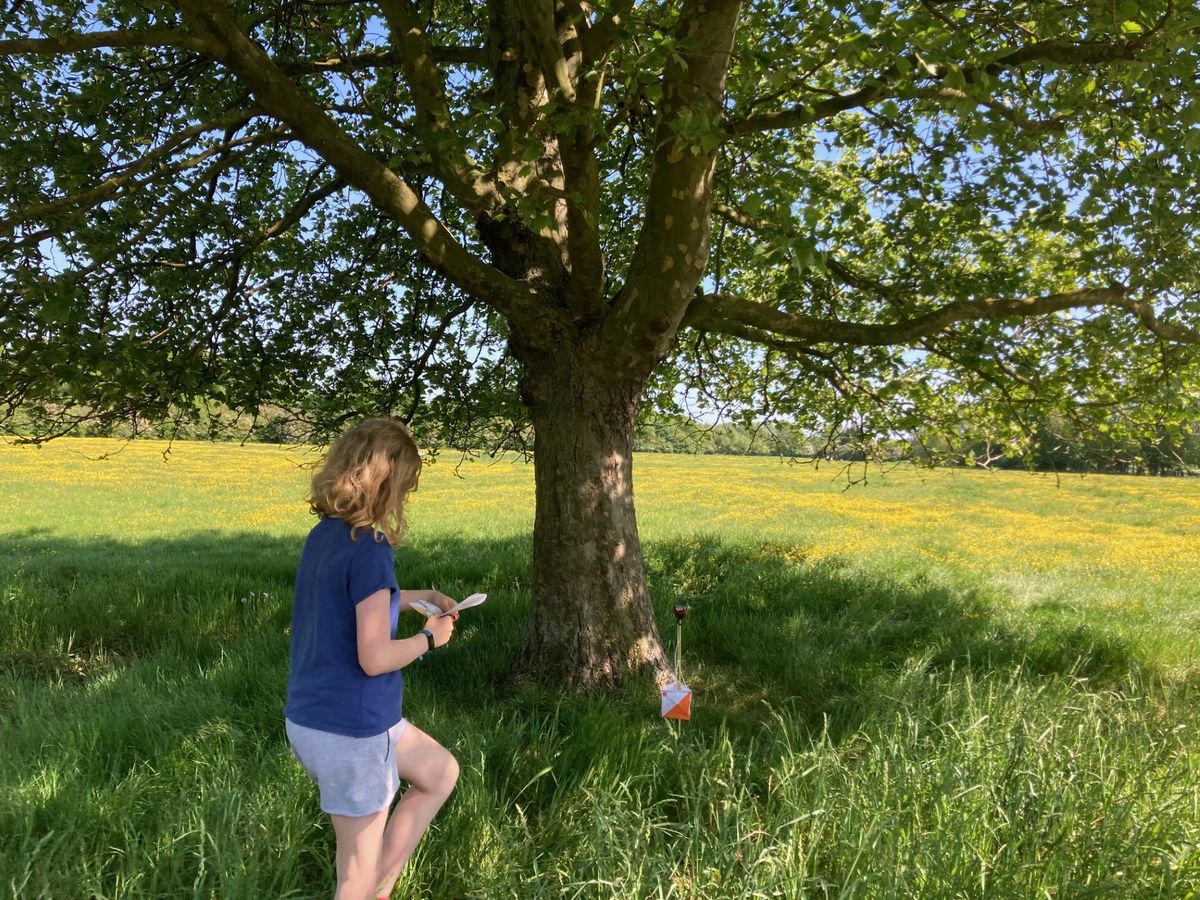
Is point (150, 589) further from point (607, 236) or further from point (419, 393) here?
point (607, 236)

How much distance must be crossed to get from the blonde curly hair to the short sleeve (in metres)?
0.05

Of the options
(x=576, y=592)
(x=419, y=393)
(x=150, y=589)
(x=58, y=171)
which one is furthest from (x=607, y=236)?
(x=150, y=589)

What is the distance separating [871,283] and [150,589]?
753 centimetres

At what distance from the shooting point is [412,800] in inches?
86.7

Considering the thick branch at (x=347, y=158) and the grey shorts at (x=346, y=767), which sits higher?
the thick branch at (x=347, y=158)

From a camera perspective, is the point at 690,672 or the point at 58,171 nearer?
the point at 58,171

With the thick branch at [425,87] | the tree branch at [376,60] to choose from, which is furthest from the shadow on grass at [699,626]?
the tree branch at [376,60]

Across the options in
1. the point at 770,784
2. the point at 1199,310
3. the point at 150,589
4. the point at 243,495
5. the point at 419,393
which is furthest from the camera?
the point at 243,495

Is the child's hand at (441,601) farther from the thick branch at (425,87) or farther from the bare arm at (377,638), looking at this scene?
the thick branch at (425,87)

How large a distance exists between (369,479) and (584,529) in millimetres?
2379

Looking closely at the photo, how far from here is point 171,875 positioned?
234 cm

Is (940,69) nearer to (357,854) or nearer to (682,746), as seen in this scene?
(682,746)

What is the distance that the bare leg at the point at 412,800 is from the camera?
2.16 metres

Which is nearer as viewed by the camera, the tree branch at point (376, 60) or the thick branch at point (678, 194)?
the thick branch at point (678, 194)
